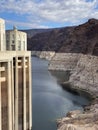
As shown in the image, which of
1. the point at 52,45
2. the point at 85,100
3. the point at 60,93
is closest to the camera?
the point at 85,100

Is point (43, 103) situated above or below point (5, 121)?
below

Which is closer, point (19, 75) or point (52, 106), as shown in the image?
point (19, 75)

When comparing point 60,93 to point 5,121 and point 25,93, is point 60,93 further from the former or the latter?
point 5,121

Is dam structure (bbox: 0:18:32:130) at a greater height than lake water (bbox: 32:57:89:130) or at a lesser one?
greater

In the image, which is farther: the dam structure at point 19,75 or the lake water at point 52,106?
the lake water at point 52,106

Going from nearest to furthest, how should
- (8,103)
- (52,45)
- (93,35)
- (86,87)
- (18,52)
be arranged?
1. (8,103)
2. (18,52)
3. (86,87)
4. (93,35)
5. (52,45)

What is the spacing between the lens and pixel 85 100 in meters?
44.0

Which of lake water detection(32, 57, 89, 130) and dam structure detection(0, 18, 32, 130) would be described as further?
lake water detection(32, 57, 89, 130)

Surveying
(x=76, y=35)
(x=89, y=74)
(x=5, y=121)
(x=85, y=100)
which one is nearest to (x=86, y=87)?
(x=89, y=74)

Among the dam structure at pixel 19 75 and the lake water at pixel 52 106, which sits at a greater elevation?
the dam structure at pixel 19 75

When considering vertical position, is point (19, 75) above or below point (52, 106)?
above

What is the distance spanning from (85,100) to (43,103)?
8499 mm

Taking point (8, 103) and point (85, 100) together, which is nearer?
point (8, 103)

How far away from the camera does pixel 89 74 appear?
5784 cm
